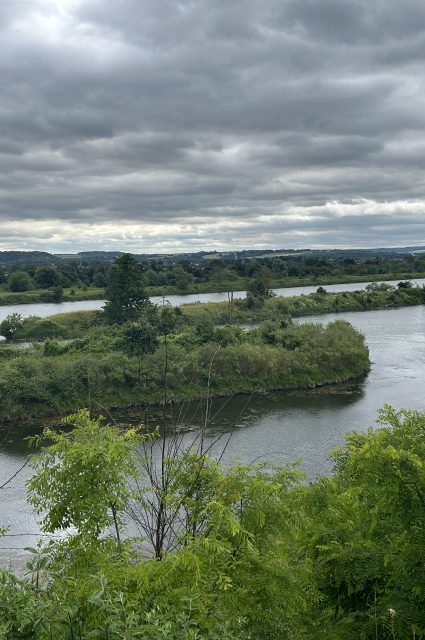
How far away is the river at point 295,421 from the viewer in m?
22.9

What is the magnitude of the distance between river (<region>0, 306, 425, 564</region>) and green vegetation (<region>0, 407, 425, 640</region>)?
9.88m

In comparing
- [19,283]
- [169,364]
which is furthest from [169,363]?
[19,283]

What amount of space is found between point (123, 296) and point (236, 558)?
5695 cm

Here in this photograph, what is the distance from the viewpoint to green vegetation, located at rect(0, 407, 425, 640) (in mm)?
5344

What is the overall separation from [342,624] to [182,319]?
52.5m

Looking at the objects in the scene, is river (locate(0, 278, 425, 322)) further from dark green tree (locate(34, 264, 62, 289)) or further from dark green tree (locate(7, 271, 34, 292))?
dark green tree (locate(34, 264, 62, 289))

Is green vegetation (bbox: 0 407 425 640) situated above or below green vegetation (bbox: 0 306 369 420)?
above

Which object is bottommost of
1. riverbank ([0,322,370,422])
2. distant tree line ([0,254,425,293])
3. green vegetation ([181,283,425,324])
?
riverbank ([0,322,370,422])

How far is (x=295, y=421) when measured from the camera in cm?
3456

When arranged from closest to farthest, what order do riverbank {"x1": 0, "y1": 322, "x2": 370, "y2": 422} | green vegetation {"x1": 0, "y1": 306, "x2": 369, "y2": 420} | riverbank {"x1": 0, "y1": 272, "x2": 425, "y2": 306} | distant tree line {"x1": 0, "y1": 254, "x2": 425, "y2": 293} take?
riverbank {"x1": 0, "y1": 322, "x2": 370, "y2": 422}
green vegetation {"x1": 0, "y1": 306, "x2": 369, "y2": 420}
riverbank {"x1": 0, "y1": 272, "x2": 425, "y2": 306}
distant tree line {"x1": 0, "y1": 254, "x2": 425, "y2": 293}

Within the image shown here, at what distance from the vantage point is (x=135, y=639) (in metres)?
4.47

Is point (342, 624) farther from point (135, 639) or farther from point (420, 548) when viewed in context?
point (135, 639)

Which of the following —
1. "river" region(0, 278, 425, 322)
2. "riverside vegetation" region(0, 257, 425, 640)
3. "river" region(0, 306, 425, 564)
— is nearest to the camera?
"riverside vegetation" region(0, 257, 425, 640)

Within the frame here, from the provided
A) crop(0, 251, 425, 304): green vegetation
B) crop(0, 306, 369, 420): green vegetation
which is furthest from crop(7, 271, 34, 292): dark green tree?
crop(0, 306, 369, 420): green vegetation
